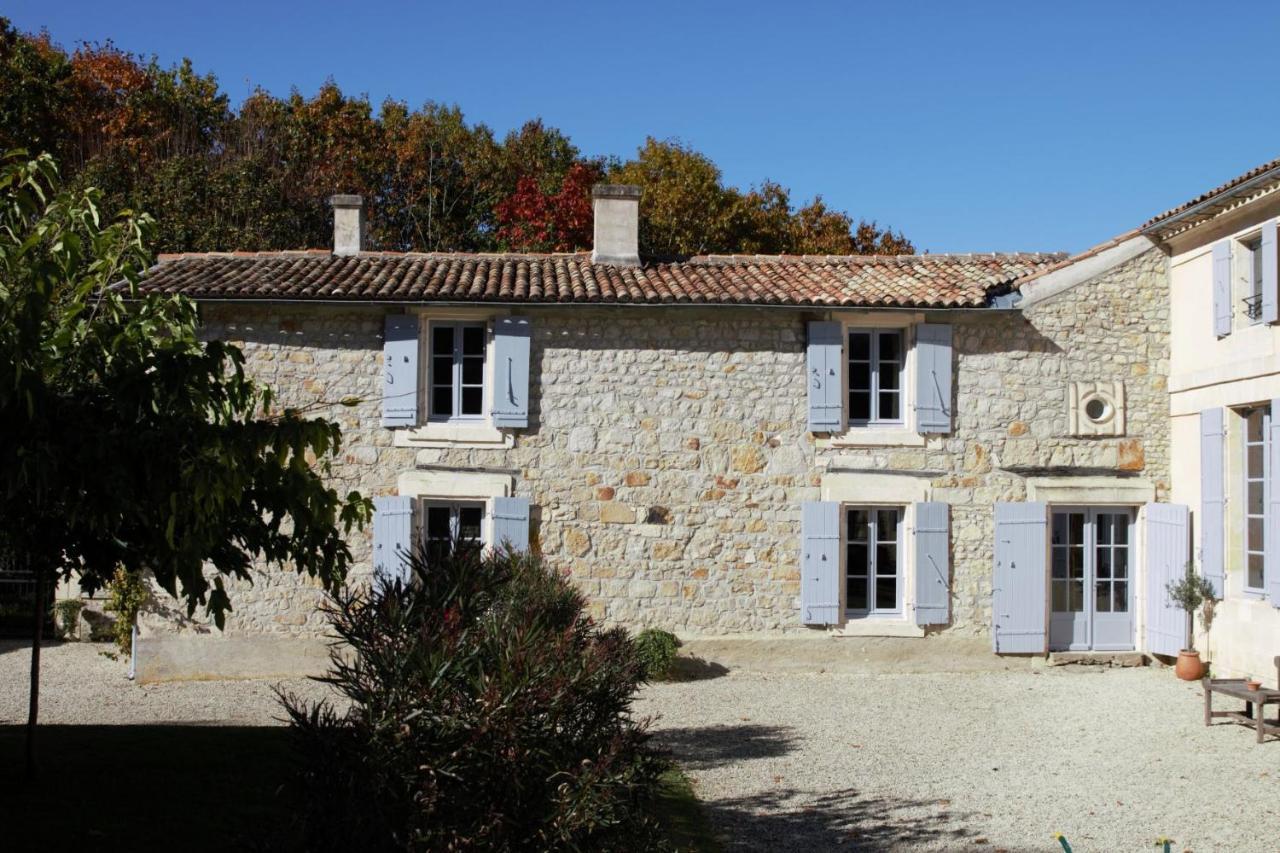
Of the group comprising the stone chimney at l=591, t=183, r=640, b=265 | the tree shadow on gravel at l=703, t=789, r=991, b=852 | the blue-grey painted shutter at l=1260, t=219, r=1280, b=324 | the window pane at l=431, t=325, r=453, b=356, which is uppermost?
the stone chimney at l=591, t=183, r=640, b=265

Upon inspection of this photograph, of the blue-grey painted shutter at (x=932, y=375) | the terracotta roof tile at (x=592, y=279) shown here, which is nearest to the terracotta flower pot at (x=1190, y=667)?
the blue-grey painted shutter at (x=932, y=375)

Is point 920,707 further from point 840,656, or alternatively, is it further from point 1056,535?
point 1056,535

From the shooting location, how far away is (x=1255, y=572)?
11672 mm

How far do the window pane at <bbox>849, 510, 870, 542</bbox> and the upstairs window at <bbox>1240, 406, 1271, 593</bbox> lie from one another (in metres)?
3.69

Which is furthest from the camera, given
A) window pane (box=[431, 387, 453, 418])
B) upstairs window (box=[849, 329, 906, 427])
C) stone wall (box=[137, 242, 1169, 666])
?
upstairs window (box=[849, 329, 906, 427])

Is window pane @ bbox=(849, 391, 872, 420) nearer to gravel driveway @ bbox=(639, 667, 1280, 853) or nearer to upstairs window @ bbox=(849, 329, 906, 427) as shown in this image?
upstairs window @ bbox=(849, 329, 906, 427)

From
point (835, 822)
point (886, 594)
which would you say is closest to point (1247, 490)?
point (886, 594)

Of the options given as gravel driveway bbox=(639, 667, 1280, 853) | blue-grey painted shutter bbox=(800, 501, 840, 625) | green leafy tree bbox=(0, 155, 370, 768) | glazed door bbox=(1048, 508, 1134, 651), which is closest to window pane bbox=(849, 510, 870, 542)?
blue-grey painted shutter bbox=(800, 501, 840, 625)

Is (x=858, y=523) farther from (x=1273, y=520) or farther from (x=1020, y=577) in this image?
(x=1273, y=520)

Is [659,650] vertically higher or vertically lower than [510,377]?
lower

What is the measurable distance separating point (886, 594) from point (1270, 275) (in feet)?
16.0

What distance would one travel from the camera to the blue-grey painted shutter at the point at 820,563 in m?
12.6

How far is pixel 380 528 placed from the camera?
12523 mm

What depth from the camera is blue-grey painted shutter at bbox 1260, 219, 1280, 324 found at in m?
10.8
